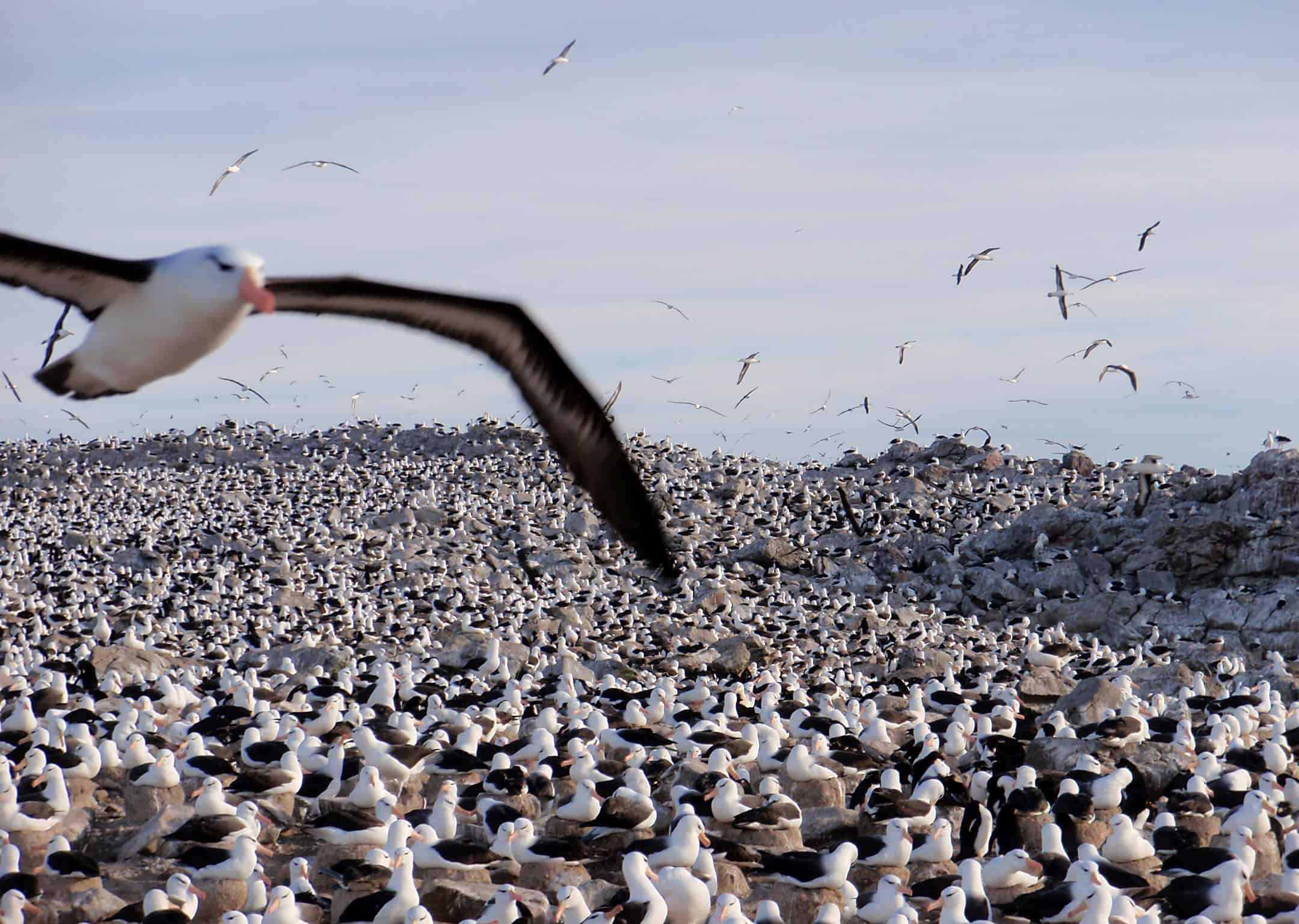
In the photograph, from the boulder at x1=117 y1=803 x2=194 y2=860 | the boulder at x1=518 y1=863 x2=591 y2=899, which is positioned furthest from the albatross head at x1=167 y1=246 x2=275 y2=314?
the boulder at x1=117 y1=803 x2=194 y2=860

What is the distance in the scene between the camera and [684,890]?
33.0 feet

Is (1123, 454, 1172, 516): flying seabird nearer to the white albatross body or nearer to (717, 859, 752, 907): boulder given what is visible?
(717, 859, 752, 907): boulder

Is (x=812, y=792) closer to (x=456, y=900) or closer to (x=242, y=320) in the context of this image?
(x=456, y=900)

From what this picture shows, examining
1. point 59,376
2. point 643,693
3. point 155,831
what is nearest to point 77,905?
point 155,831

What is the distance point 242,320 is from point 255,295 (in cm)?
13

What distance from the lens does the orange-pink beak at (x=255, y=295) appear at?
4.27m

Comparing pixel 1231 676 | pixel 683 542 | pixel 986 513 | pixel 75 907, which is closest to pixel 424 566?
pixel 683 542

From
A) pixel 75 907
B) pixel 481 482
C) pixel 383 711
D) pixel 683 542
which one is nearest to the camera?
pixel 75 907

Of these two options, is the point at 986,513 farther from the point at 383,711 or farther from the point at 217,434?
the point at 217,434

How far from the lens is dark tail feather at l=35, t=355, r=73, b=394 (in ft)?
16.1

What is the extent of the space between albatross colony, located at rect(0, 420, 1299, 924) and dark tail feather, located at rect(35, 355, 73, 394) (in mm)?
5148

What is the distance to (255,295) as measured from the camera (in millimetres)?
4281

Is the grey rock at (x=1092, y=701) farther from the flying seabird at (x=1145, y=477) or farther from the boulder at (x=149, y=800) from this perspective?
the flying seabird at (x=1145, y=477)

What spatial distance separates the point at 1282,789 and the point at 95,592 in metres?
26.7
